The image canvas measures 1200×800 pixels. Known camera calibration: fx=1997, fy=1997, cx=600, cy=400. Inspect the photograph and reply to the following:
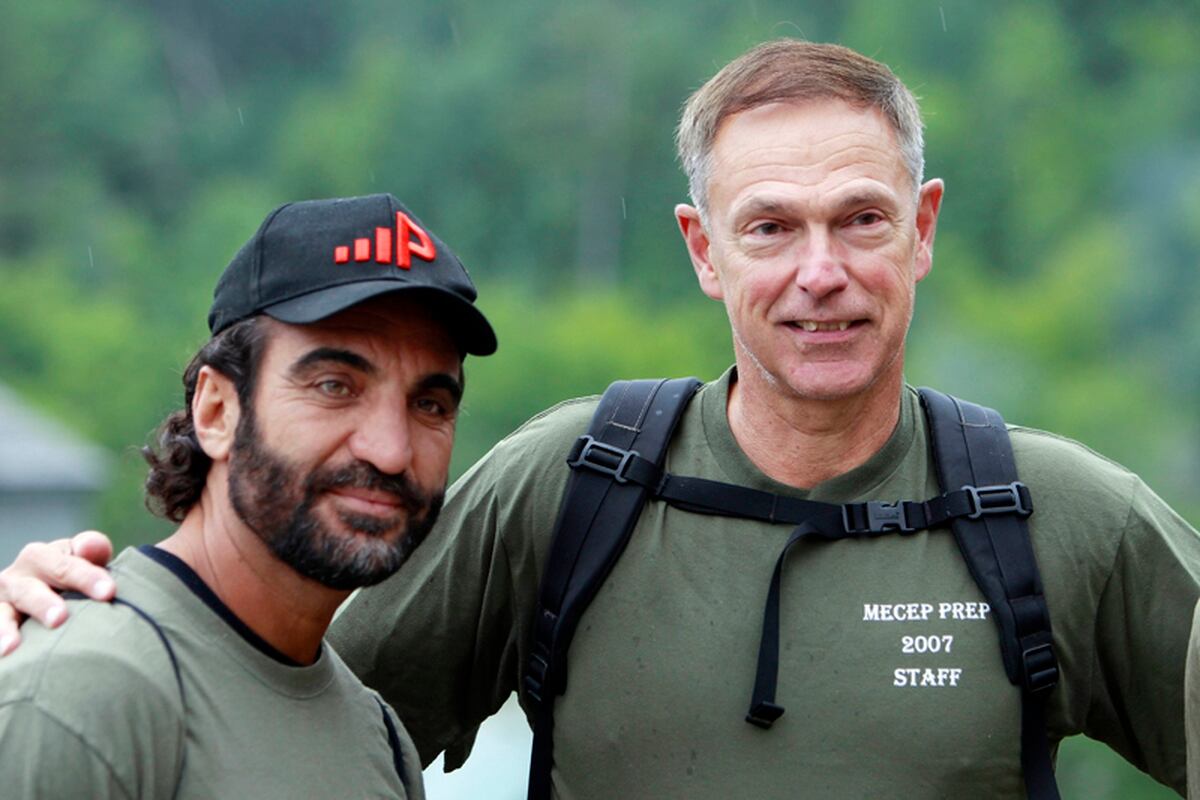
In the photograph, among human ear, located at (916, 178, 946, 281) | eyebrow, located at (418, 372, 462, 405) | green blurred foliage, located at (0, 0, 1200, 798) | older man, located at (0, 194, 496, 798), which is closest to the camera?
older man, located at (0, 194, 496, 798)

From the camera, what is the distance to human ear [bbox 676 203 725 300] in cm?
398

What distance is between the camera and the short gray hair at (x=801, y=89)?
3846 mm

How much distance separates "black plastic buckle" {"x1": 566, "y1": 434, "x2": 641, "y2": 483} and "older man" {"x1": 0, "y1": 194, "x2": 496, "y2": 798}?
1.68 ft

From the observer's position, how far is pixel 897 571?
145 inches

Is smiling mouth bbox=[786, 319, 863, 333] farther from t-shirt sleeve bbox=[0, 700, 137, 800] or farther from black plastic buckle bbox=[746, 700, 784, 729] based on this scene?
t-shirt sleeve bbox=[0, 700, 137, 800]

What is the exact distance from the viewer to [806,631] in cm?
366

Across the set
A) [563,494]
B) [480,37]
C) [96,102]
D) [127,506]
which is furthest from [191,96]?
[563,494]

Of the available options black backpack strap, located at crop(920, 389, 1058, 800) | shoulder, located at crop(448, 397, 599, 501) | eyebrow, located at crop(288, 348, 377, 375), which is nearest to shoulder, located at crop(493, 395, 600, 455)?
shoulder, located at crop(448, 397, 599, 501)

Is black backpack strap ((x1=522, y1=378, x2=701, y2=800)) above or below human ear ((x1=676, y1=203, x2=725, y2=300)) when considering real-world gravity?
below

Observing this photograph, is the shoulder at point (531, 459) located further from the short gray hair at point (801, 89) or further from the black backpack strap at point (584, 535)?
the short gray hair at point (801, 89)

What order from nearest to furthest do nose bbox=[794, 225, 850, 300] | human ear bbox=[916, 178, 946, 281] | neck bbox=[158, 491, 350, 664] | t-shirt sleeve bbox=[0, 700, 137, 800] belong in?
t-shirt sleeve bbox=[0, 700, 137, 800]
neck bbox=[158, 491, 350, 664]
nose bbox=[794, 225, 850, 300]
human ear bbox=[916, 178, 946, 281]

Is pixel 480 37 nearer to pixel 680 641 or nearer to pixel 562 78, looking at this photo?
pixel 562 78

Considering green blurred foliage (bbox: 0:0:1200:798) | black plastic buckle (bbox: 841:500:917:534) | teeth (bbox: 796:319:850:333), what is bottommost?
black plastic buckle (bbox: 841:500:917:534)

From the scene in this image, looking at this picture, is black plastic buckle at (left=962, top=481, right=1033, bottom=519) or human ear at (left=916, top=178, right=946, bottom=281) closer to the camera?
black plastic buckle at (left=962, top=481, right=1033, bottom=519)
